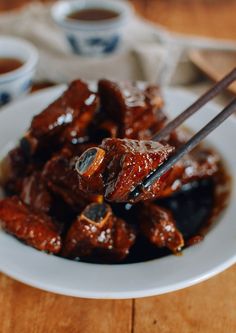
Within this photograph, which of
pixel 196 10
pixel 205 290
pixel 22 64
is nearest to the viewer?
pixel 205 290

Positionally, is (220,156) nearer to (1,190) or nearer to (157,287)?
(157,287)

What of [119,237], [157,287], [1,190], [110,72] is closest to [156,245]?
[119,237]

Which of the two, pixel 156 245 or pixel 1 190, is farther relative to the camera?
pixel 1 190

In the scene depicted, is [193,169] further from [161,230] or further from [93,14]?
[93,14]

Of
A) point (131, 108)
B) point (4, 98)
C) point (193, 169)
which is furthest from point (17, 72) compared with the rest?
point (193, 169)

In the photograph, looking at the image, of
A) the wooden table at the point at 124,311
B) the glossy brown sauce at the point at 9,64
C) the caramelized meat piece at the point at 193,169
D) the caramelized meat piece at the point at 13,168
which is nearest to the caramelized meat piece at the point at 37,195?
the caramelized meat piece at the point at 13,168

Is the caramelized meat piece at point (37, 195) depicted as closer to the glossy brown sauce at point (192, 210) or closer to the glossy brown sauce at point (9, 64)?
the glossy brown sauce at point (192, 210)

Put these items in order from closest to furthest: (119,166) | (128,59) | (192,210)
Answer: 1. (119,166)
2. (192,210)
3. (128,59)
